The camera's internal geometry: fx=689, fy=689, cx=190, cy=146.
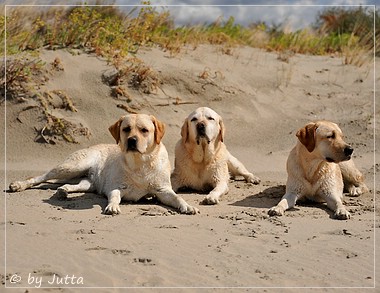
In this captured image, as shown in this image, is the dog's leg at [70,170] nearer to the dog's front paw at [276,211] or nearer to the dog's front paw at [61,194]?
the dog's front paw at [61,194]

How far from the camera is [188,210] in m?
7.09

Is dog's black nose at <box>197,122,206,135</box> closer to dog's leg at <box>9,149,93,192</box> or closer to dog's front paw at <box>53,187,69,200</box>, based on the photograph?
dog's leg at <box>9,149,93,192</box>

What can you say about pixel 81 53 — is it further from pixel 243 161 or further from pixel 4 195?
pixel 4 195

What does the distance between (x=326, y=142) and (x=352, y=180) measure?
1255 mm

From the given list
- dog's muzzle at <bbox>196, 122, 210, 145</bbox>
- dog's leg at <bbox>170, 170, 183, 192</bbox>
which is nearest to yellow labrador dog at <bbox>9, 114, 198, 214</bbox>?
dog's muzzle at <bbox>196, 122, 210, 145</bbox>

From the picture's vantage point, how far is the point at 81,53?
41.0 feet

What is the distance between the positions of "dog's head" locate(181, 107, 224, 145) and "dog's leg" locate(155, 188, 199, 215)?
88 centimetres

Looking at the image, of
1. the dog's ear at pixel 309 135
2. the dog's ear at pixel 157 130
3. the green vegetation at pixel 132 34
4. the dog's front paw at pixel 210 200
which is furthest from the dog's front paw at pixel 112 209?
the green vegetation at pixel 132 34

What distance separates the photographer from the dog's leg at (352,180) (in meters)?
8.26

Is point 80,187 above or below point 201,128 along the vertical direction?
below

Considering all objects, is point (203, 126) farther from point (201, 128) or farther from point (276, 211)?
point (276, 211)

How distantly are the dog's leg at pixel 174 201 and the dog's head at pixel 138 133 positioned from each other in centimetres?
49

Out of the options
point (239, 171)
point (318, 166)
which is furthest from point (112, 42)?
point (318, 166)

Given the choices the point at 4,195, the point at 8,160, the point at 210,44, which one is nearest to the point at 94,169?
the point at 4,195
